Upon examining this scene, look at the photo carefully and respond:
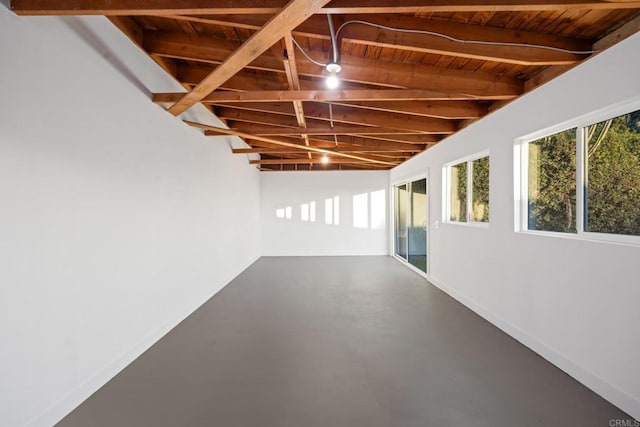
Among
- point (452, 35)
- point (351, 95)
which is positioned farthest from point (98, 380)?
point (452, 35)

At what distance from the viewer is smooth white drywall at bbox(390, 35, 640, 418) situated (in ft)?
6.70

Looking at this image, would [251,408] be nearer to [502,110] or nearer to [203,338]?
[203,338]

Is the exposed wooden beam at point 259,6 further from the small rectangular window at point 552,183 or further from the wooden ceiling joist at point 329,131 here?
the wooden ceiling joist at point 329,131

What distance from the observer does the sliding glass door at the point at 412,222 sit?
254 inches

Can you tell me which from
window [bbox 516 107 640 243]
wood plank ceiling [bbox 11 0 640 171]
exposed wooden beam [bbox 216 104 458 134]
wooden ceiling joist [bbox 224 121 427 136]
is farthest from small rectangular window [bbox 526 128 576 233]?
wooden ceiling joist [bbox 224 121 427 136]

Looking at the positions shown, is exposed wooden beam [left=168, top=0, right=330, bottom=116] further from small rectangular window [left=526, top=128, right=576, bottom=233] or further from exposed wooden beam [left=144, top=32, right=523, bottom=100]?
small rectangular window [left=526, top=128, right=576, bottom=233]

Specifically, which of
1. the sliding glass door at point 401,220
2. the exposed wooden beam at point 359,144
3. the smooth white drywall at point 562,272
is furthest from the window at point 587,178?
the sliding glass door at point 401,220

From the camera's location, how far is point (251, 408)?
2.07m

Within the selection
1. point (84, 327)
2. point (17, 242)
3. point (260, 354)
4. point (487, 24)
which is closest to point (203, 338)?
point (260, 354)

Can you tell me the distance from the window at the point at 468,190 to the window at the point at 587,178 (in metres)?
0.76

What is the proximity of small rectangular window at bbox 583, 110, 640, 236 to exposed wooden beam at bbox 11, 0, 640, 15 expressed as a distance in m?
0.81

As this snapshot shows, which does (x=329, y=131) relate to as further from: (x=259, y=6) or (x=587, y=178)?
(x=587, y=178)

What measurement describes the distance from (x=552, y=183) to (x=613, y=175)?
1.94ft

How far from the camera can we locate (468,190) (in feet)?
14.1
